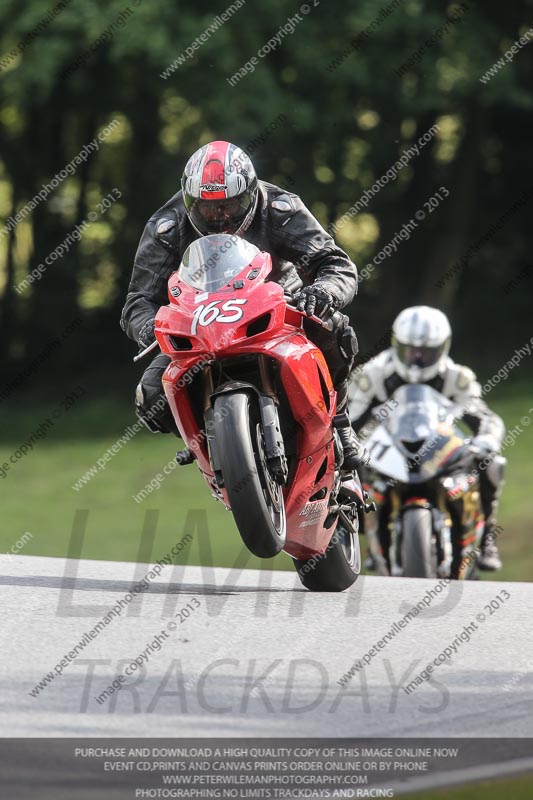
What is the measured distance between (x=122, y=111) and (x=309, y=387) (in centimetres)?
1684

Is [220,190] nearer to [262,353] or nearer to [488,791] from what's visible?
[262,353]

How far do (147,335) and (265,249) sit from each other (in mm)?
732

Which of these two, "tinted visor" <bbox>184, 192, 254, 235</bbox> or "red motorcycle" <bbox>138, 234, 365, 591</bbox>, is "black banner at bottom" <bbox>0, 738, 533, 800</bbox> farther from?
"tinted visor" <bbox>184, 192, 254, 235</bbox>

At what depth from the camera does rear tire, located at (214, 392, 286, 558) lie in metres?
5.50

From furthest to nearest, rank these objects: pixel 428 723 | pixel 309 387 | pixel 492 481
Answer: pixel 492 481, pixel 309 387, pixel 428 723

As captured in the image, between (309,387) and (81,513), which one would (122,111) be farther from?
(309,387)

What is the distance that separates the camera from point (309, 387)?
19.8 feet

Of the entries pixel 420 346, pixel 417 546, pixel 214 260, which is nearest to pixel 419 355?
pixel 420 346

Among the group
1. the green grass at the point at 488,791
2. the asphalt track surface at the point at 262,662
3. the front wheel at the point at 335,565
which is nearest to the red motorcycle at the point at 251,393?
the front wheel at the point at 335,565

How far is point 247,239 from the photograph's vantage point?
643cm

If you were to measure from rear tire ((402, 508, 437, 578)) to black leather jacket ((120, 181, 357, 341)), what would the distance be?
246 centimetres

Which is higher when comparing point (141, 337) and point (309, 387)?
point (309, 387)

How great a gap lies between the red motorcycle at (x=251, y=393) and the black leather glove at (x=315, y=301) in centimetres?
5

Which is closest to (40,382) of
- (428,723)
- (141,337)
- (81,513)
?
(81,513)
